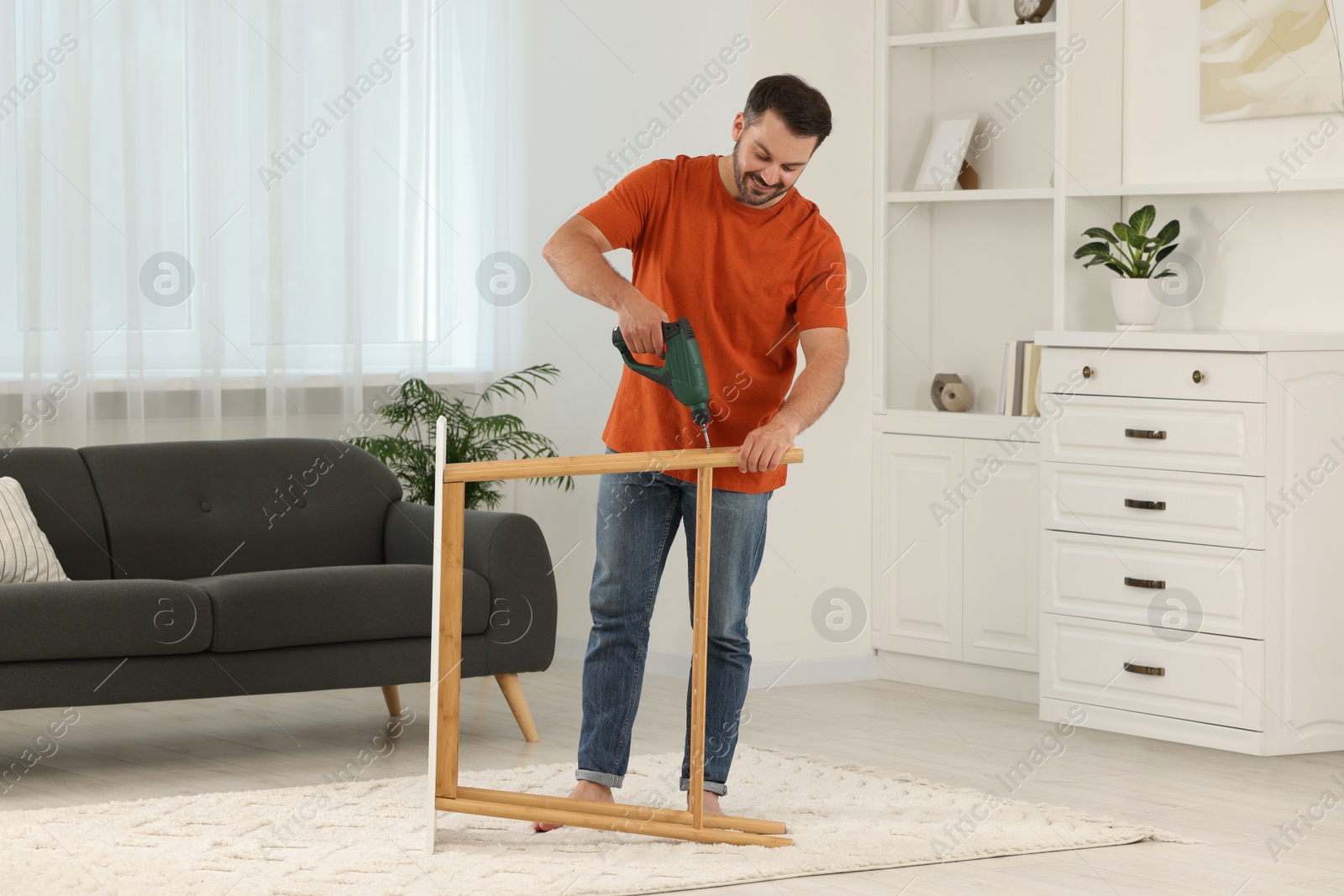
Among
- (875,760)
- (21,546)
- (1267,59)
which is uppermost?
(1267,59)

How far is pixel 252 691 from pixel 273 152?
200 cm

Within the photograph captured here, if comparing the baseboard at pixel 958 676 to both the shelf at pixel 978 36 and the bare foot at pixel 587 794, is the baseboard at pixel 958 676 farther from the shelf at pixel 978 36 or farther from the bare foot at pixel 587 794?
the bare foot at pixel 587 794

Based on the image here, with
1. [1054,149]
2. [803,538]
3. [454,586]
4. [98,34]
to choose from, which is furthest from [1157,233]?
[98,34]

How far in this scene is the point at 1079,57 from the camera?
15.2ft

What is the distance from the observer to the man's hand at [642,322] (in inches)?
110

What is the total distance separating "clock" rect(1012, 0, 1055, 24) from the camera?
482cm

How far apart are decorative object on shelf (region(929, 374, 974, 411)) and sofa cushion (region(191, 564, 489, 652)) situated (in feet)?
5.66

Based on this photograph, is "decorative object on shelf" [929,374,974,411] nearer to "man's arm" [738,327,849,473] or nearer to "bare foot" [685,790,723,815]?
"man's arm" [738,327,849,473]

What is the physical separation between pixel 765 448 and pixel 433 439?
2551mm

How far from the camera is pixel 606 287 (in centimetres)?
280

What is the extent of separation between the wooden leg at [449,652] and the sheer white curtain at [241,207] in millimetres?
2254

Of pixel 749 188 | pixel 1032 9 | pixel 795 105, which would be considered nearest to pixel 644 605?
pixel 749 188

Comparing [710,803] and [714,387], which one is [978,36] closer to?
[714,387]

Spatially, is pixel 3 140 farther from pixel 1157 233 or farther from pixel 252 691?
pixel 1157 233
